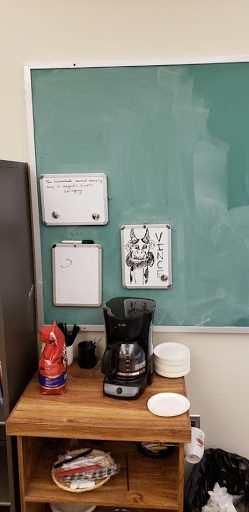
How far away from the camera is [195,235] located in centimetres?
173

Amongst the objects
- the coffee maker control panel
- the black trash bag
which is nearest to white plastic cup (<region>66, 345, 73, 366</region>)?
the coffee maker control panel

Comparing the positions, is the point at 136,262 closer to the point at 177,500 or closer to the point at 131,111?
the point at 131,111

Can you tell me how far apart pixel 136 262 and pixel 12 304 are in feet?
1.69

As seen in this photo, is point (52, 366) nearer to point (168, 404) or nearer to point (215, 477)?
point (168, 404)

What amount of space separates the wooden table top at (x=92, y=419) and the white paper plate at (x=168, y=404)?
2cm

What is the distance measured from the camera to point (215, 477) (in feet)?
6.01

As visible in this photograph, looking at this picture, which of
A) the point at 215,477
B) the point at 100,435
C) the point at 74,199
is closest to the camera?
the point at 100,435

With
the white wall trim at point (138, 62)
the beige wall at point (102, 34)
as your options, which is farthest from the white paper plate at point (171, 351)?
the white wall trim at point (138, 62)

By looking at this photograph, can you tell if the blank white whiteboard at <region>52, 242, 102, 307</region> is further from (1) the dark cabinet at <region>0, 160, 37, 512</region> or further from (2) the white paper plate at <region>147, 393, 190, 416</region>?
(2) the white paper plate at <region>147, 393, 190, 416</region>

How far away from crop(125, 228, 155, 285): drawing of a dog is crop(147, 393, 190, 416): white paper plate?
456 millimetres

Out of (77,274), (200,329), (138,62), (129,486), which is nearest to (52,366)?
(77,274)

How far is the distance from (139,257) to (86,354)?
44 centimetres

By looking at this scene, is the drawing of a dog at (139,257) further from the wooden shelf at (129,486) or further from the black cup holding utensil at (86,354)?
the wooden shelf at (129,486)

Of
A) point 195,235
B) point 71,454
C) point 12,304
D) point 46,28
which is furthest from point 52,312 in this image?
point 46,28
